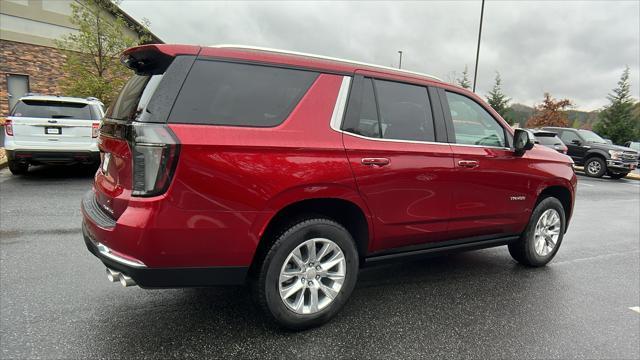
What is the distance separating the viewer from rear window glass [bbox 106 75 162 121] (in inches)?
93.4

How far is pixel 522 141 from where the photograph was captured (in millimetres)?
3738

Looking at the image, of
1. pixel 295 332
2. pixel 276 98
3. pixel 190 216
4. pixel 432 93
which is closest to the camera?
pixel 190 216

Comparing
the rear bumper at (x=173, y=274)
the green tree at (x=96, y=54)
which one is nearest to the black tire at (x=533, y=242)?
the rear bumper at (x=173, y=274)

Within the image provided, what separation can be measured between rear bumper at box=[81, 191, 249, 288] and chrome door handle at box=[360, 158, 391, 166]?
3.51ft

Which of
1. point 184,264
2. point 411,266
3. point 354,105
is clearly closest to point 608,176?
point 411,266

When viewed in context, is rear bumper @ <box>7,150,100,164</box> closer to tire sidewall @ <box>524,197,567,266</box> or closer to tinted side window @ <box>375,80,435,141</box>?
tinted side window @ <box>375,80,435,141</box>

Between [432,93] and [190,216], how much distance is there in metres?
2.24

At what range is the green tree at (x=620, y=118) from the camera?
32656mm

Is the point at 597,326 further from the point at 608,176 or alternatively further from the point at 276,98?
the point at 608,176

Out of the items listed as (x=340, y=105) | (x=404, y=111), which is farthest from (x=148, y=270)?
(x=404, y=111)

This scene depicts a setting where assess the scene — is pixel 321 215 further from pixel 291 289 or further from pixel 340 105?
pixel 340 105

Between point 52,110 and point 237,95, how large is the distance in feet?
23.2

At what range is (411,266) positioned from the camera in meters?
4.22

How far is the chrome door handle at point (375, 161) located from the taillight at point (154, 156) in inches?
49.4
